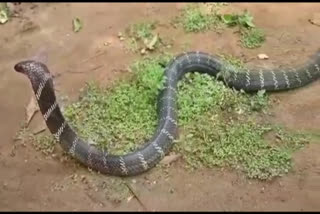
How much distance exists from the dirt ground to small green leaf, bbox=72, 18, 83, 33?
0.26ft

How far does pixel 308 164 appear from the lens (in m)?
4.71

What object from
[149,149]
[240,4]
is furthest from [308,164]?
[240,4]

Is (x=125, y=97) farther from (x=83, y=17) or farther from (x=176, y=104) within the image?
(x=83, y=17)

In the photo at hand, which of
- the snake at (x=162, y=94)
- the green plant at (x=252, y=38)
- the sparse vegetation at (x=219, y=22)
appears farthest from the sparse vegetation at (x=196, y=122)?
the sparse vegetation at (x=219, y=22)

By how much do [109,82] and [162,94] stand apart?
73cm

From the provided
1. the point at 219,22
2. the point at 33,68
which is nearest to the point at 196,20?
the point at 219,22

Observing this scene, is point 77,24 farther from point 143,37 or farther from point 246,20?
point 246,20

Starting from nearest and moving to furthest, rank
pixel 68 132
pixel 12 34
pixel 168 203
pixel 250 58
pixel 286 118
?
pixel 168 203
pixel 68 132
pixel 286 118
pixel 250 58
pixel 12 34

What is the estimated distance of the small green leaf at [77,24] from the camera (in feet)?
21.9

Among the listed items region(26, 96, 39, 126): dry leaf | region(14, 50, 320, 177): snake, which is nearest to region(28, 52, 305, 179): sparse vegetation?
region(14, 50, 320, 177): snake

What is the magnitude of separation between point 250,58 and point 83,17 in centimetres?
231

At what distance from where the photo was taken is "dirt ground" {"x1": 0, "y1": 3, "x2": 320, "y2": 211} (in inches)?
176

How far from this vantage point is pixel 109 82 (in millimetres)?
5824

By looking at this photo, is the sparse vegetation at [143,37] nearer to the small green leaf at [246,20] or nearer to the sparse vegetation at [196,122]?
the sparse vegetation at [196,122]
